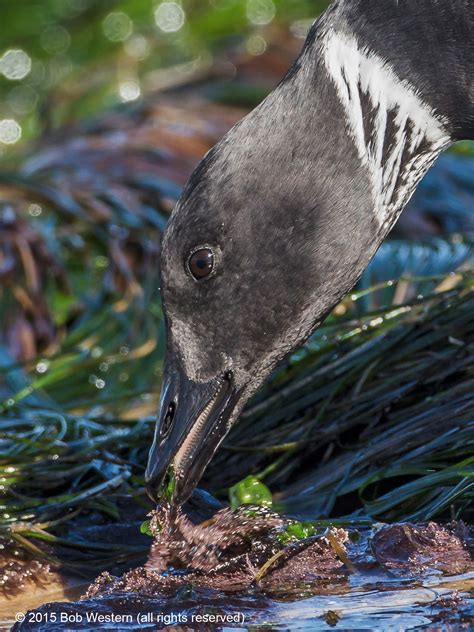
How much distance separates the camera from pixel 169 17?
38.7 feet

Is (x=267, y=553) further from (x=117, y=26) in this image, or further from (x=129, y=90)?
(x=117, y=26)

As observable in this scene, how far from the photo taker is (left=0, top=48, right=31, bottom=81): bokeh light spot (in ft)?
40.3

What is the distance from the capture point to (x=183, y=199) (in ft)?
12.9

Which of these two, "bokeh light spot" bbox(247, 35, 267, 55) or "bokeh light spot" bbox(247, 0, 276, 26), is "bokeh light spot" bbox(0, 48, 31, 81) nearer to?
"bokeh light spot" bbox(247, 0, 276, 26)

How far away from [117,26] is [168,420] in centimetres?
857

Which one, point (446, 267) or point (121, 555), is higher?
point (446, 267)

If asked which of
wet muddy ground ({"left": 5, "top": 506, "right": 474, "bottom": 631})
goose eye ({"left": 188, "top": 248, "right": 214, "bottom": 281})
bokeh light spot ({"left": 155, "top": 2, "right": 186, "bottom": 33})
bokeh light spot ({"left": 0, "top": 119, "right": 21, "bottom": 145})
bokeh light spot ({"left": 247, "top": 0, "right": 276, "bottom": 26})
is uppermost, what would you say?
bokeh light spot ({"left": 155, "top": 2, "right": 186, "bottom": 33})

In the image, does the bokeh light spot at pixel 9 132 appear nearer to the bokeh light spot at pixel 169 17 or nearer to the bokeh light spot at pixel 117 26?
the bokeh light spot at pixel 117 26

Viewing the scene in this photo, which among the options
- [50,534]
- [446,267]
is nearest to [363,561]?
[50,534]

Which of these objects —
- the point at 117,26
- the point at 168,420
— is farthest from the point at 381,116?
the point at 117,26

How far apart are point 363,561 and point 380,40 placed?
5.34ft

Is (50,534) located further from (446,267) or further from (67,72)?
(67,72)

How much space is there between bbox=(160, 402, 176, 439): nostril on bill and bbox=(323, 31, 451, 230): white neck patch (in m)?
0.88

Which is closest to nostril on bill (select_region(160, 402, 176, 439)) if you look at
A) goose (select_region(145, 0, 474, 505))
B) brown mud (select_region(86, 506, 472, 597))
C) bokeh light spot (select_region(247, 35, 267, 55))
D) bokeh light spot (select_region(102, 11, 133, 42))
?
goose (select_region(145, 0, 474, 505))
